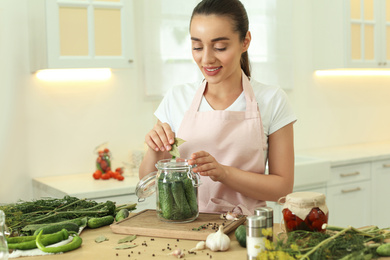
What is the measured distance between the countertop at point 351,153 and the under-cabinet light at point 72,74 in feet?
5.65

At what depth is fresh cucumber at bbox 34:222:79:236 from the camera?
61.2 inches

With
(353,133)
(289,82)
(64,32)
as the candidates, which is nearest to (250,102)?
(64,32)

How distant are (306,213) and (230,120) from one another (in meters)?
0.69

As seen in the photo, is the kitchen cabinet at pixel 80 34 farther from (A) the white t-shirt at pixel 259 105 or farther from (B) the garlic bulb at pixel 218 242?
(B) the garlic bulb at pixel 218 242

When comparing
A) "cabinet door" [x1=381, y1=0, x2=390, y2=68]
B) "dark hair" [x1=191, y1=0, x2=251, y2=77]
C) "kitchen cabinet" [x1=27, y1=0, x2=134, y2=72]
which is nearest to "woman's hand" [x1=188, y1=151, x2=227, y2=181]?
"dark hair" [x1=191, y1=0, x2=251, y2=77]

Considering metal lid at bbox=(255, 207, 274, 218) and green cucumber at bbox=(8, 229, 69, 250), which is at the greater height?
metal lid at bbox=(255, 207, 274, 218)

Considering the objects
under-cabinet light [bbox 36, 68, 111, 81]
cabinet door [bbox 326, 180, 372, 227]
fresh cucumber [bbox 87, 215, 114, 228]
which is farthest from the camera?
cabinet door [bbox 326, 180, 372, 227]

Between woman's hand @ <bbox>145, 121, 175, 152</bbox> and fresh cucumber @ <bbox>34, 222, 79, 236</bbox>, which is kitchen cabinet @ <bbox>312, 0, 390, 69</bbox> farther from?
fresh cucumber @ <bbox>34, 222, 79, 236</bbox>

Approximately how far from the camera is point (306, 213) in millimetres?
1463

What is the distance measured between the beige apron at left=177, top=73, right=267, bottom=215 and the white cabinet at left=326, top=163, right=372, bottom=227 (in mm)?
1924

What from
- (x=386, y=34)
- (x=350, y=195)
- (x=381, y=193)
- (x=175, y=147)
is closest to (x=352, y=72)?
(x=386, y=34)

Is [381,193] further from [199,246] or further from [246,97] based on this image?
[199,246]

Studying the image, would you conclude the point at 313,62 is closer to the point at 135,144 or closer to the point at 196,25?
the point at 135,144

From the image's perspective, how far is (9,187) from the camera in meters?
3.30
